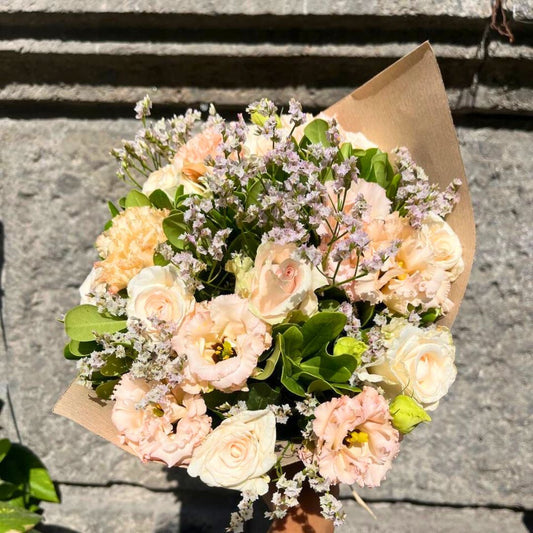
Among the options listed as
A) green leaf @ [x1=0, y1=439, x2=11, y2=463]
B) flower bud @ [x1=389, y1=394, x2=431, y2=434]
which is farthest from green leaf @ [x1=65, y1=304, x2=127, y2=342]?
green leaf @ [x1=0, y1=439, x2=11, y2=463]

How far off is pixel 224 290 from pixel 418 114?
50 centimetres

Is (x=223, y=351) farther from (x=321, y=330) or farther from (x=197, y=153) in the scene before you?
(x=197, y=153)

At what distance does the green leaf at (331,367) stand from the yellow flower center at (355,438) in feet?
0.27

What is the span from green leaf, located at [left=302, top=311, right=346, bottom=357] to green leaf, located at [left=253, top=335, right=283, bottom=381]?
0.05 meters

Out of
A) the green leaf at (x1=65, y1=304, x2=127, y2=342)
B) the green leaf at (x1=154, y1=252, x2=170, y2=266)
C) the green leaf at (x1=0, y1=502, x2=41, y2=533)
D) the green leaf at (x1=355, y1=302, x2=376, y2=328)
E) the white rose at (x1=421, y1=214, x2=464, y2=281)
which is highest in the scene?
the white rose at (x1=421, y1=214, x2=464, y2=281)

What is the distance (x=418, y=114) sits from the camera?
0.95 metres

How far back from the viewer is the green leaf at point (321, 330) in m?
0.77

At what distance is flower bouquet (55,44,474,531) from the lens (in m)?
0.74

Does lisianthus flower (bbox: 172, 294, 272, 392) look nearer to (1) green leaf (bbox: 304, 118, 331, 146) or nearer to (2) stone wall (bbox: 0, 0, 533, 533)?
(1) green leaf (bbox: 304, 118, 331, 146)

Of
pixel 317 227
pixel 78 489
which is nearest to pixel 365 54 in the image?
pixel 317 227

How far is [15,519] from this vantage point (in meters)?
1.32

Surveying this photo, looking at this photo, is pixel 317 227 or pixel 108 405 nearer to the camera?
pixel 317 227

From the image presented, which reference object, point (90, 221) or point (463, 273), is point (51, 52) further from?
point (463, 273)

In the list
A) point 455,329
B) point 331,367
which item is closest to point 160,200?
point 331,367
